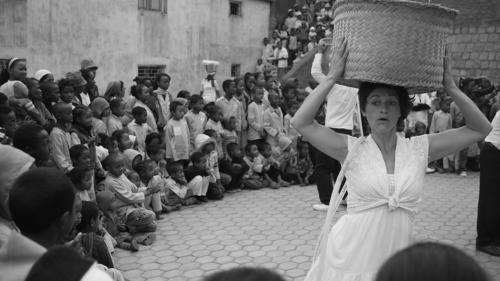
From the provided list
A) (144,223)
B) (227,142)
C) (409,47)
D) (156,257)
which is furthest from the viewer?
(227,142)

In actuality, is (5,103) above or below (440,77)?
below

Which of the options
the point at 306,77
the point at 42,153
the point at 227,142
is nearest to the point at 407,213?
the point at 42,153

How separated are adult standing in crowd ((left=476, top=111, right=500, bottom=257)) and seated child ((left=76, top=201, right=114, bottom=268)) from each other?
12.5 feet

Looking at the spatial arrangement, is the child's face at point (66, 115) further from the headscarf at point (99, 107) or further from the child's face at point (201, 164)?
the child's face at point (201, 164)

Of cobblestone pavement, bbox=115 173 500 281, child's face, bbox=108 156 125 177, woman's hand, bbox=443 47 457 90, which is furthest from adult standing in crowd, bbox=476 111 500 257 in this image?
child's face, bbox=108 156 125 177

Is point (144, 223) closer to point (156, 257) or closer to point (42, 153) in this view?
point (156, 257)

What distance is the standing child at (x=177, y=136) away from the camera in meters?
7.77

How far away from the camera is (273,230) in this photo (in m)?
6.38

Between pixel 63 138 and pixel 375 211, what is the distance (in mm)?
4087

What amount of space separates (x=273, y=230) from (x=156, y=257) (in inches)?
60.7

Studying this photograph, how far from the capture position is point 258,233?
627 cm

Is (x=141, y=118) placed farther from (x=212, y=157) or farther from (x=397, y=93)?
(x=397, y=93)

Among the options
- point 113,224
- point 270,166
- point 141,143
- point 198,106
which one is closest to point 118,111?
point 141,143

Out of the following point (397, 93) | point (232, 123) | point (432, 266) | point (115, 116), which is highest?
point (397, 93)
